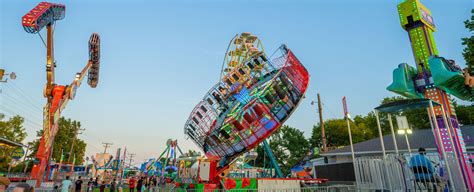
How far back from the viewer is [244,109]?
17.4 metres

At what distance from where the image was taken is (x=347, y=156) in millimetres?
23656

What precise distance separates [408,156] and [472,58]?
10.3 metres

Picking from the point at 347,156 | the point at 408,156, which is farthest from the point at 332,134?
the point at 408,156

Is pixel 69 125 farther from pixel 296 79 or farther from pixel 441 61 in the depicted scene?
pixel 441 61

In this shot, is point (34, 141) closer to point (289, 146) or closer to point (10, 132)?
point (10, 132)

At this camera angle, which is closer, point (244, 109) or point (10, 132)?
point (244, 109)

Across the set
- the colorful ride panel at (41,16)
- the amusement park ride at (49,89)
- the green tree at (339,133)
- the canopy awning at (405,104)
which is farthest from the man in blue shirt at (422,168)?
the green tree at (339,133)

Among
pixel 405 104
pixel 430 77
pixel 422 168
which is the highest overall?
pixel 430 77

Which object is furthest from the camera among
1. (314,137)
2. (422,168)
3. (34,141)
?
(34,141)

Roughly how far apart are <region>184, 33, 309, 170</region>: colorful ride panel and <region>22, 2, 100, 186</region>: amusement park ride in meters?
11.6

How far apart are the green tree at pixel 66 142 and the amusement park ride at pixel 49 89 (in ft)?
121

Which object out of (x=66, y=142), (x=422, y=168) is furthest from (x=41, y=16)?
(x=66, y=142)

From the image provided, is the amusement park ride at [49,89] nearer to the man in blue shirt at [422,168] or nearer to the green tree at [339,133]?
the man in blue shirt at [422,168]

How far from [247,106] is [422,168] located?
10.2m
